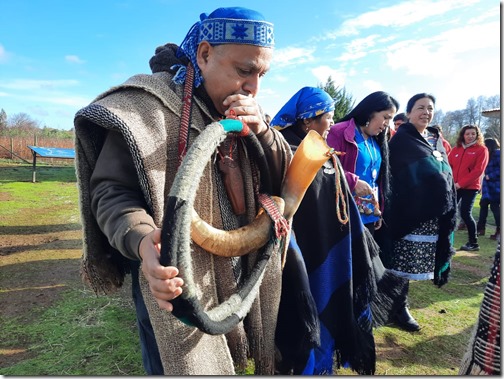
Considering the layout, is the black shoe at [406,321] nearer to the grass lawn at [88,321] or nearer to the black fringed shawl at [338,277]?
the grass lawn at [88,321]

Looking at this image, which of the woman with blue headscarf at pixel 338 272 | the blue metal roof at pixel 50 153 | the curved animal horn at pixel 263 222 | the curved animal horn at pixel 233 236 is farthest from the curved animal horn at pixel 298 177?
the blue metal roof at pixel 50 153

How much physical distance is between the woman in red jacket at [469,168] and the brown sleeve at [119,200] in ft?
23.1

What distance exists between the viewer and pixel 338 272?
7.63 ft

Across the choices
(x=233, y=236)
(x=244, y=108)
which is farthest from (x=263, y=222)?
(x=244, y=108)

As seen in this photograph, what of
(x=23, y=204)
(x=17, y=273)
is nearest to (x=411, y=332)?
(x=17, y=273)

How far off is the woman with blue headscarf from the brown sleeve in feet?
4.64

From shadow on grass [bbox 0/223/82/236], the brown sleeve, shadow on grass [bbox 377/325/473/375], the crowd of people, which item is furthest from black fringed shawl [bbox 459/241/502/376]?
shadow on grass [bbox 0/223/82/236]

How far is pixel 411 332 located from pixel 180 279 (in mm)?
3523

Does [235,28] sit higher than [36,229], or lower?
higher

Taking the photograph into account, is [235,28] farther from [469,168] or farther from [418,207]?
[469,168]

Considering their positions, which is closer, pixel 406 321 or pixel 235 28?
pixel 235 28

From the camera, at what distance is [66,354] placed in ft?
9.77

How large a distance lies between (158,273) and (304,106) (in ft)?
7.07

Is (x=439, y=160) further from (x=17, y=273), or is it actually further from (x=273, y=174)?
(x=17, y=273)
